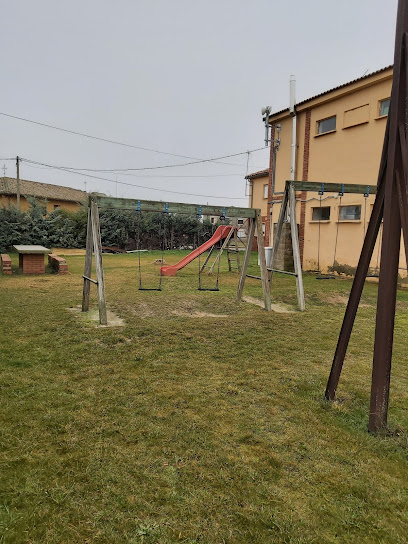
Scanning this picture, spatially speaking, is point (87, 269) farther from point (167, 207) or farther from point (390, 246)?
point (390, 246)

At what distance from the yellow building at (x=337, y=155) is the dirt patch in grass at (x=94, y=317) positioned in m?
7.11

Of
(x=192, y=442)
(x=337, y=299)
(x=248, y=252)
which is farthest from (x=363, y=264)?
(x=337, y=299)

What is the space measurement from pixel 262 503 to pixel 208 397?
1.14 meters

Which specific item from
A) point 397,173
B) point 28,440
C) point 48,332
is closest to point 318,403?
point 397,173

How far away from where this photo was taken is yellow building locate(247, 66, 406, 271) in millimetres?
9789

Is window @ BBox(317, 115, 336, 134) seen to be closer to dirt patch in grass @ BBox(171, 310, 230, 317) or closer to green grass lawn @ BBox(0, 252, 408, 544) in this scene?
dirt patch in grass @ BBox(171, 310, 230, 317)

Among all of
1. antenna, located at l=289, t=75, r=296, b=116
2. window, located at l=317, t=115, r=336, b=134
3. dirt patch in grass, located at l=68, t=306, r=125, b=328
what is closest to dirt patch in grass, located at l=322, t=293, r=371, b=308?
dirt patch in grass, located at l=68, t=306, r=125, b=328

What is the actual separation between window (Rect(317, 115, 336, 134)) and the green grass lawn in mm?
9025

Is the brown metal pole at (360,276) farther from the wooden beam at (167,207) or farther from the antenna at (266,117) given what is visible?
the antenna at (266,117)

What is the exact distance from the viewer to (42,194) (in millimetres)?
30328

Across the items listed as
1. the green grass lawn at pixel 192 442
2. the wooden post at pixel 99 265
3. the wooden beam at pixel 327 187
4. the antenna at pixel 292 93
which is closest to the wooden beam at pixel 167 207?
the wooden post at pixel 99 265

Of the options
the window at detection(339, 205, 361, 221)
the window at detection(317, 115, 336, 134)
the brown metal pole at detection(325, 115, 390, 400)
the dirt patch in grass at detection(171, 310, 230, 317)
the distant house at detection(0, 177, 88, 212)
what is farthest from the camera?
the distant house at detection(0, 177, 88, 212)

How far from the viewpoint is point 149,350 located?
388cm

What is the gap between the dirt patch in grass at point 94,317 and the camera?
4965 millimetres
